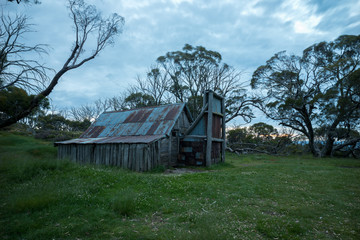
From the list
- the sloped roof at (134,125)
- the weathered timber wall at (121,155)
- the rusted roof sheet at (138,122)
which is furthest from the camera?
the rusted roof sheet at (138,122)

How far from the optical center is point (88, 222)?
18.1ft

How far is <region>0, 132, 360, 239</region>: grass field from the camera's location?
5055 mm

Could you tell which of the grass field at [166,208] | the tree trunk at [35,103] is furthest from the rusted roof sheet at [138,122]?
the tree trunk at [35,103]

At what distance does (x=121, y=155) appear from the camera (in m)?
15.3

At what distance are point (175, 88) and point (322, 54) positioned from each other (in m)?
22.6

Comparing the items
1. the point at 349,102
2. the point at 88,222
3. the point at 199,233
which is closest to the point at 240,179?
the point at 199,233

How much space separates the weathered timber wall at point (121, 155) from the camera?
14508 mm

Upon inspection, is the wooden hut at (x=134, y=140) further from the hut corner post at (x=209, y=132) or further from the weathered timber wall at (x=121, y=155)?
the hut corner post at (x=209, y=132)

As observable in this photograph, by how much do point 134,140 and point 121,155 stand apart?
4.63 feet

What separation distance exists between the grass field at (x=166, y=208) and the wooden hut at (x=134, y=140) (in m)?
4.77

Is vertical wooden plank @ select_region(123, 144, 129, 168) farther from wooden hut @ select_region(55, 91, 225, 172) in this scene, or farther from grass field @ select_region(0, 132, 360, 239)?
grass field @ select_region(0, 132, 360, 239)

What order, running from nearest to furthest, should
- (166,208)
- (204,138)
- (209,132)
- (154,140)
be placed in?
(166,208), (154,140), (209,132), (204,138)

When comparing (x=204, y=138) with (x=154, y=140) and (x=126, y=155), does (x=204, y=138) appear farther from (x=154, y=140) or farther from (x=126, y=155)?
(x=126, y=155)

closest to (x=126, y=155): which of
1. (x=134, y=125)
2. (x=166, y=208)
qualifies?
(x=134, y=125)
